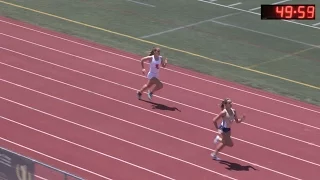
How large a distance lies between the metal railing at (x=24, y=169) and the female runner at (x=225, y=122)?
4980mm

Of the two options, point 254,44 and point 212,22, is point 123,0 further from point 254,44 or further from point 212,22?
point 254,44

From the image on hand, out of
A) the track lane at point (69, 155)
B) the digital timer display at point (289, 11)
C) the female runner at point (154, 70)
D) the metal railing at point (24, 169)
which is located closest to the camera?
the metal railing at point (24, 169)

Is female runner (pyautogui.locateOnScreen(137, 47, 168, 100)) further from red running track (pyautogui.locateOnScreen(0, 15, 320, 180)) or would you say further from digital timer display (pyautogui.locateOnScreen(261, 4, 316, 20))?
digital timer display (pyautogui.locateOnScreen(261, 4, 316, 20))

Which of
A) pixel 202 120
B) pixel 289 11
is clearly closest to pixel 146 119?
pixel 202 120

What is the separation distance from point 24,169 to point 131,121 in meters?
6.69

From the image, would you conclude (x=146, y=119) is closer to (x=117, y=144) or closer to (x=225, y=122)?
(x=117, y=144)

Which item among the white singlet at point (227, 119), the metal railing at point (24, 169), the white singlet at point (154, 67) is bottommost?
the metal railing at point (24, 169)

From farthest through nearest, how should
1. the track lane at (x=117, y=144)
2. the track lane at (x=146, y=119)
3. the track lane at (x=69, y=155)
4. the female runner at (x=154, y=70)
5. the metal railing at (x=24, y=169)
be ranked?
the female runner at (x=154, y=70)
the track lane at (x=146, y=119)
the track lane at (x=117, y=144)
the track lane at (x=69, y=155)
the metal railing at (x=24, y=169)

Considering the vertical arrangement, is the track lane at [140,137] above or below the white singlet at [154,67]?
below

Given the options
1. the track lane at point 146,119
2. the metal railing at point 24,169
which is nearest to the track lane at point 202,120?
the track lane at point 146,119

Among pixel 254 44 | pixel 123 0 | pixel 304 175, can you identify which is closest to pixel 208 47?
pixel 254 44

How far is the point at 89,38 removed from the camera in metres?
28.4

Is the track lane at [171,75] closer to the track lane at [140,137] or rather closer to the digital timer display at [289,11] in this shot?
the track lane at [140,137]

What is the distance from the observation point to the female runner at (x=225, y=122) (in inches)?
739
